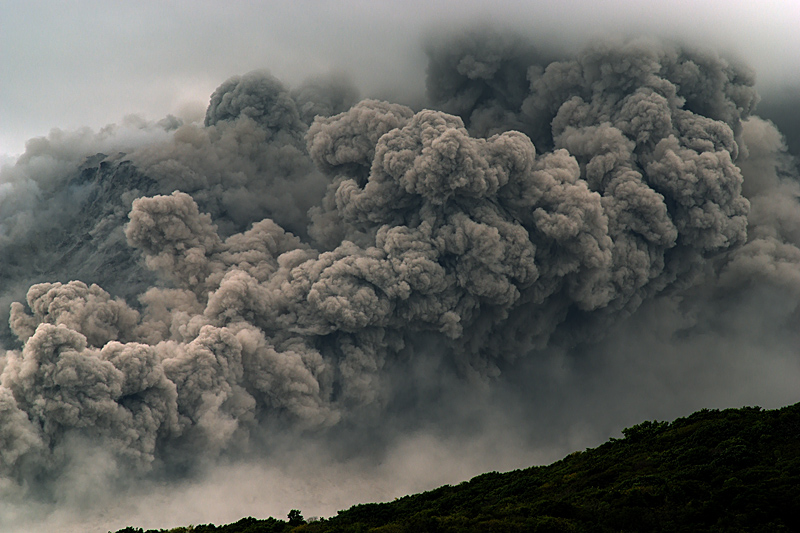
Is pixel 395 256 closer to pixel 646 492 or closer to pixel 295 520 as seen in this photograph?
pixel 295 520

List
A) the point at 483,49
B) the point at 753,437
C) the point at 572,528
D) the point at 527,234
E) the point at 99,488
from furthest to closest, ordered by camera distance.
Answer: the point at 483,49
the point at 527,234
the point at 99,488
the point at 753,437
the point at 572,528

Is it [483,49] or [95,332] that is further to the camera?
[483,49]

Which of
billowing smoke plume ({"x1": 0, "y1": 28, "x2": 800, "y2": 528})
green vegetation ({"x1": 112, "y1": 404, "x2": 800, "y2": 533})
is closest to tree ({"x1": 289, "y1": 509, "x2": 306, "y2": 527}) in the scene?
green vegetation ({"x1": 112, "y1": 404, "x2": 800, "y2": 533})

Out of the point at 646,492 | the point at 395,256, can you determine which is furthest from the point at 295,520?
the point at 395,256

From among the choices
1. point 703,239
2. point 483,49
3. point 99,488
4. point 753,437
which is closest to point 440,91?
point 483,49

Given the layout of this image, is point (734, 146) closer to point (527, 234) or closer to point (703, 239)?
point (703, 239)
